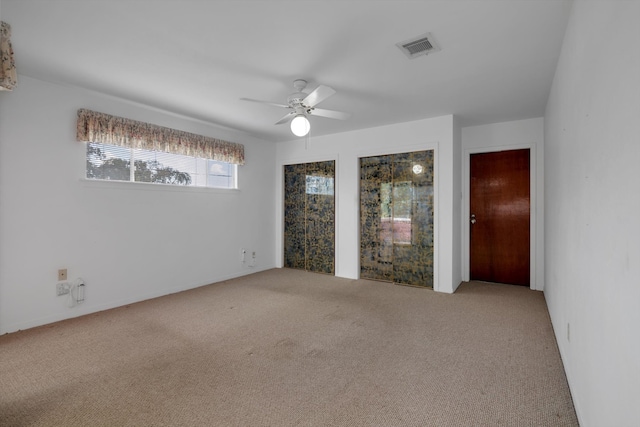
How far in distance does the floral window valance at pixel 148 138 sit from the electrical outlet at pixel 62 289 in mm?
1544

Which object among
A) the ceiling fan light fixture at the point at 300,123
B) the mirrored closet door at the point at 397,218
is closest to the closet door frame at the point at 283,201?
the mirrored closet door at the point at 397,218

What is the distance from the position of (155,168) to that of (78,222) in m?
1.09

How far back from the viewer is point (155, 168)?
12.9ft

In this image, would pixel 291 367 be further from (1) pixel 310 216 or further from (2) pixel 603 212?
(1) pixel 310 216

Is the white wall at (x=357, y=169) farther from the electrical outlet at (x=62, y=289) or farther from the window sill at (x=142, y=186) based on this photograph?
the electrical outlet at (x=62, y=289)

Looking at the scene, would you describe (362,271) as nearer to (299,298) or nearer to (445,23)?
(299,298)

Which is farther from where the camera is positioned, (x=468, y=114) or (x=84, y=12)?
(x=468, y=114)

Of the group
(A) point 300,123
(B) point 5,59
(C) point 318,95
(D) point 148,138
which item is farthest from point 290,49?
(D) point 148,138

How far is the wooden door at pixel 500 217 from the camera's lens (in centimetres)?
434

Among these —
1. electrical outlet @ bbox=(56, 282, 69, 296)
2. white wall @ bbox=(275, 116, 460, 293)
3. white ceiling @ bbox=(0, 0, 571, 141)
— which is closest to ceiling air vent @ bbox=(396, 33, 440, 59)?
white ceiling @ bbox=(0, 0, 571, 141)

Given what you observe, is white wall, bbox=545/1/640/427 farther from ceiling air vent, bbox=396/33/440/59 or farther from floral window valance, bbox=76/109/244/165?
floral window valance, bbox=76/109/244/165

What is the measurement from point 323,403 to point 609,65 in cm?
217

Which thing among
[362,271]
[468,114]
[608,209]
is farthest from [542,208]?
[608,209]

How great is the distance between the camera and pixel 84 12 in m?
1.94
